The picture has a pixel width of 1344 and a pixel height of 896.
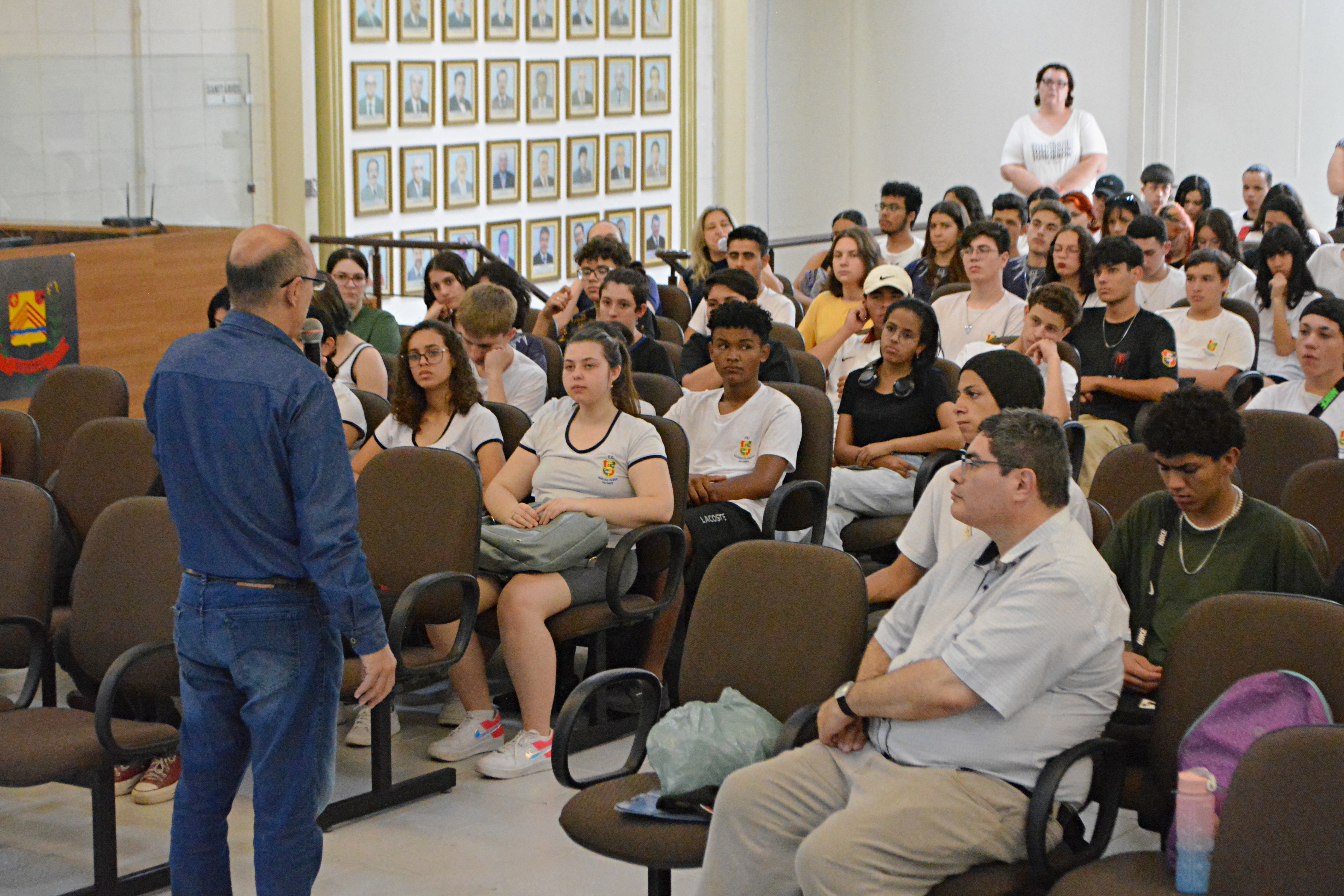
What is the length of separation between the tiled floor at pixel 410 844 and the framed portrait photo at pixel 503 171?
7129 millimetres

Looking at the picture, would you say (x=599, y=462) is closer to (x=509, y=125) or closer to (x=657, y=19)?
(x=509, y=125)

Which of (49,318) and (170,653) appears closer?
(170,653)

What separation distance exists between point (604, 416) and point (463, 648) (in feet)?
2.90

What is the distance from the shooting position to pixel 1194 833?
251 centimetres

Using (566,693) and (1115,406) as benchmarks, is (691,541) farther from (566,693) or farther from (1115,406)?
(1115,406)

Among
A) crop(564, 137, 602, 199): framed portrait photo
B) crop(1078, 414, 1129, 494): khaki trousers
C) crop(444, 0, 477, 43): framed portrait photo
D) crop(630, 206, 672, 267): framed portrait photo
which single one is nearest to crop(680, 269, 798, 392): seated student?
crop(1078, 414, 1129, 494): khaki trousers

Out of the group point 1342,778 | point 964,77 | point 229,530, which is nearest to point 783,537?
point 229,530

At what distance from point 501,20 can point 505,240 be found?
4.99 feet

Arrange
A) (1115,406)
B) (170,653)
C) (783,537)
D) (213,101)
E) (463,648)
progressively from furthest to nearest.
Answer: (213,101) < (1115,406) < (783,537) < (463,648) < (170,653)

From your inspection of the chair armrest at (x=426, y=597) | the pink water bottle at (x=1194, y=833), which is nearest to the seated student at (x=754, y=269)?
the chair armrest at (x=426, y=597)

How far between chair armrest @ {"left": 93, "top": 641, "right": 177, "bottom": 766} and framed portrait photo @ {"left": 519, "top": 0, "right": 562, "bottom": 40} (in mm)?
8280

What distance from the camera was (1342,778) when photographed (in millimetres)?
2283

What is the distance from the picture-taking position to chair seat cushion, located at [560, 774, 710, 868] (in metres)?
2.83

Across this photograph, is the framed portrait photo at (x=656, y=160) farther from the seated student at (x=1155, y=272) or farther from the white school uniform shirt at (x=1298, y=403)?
the white school uniform shirt at (x=1298, y=403)
